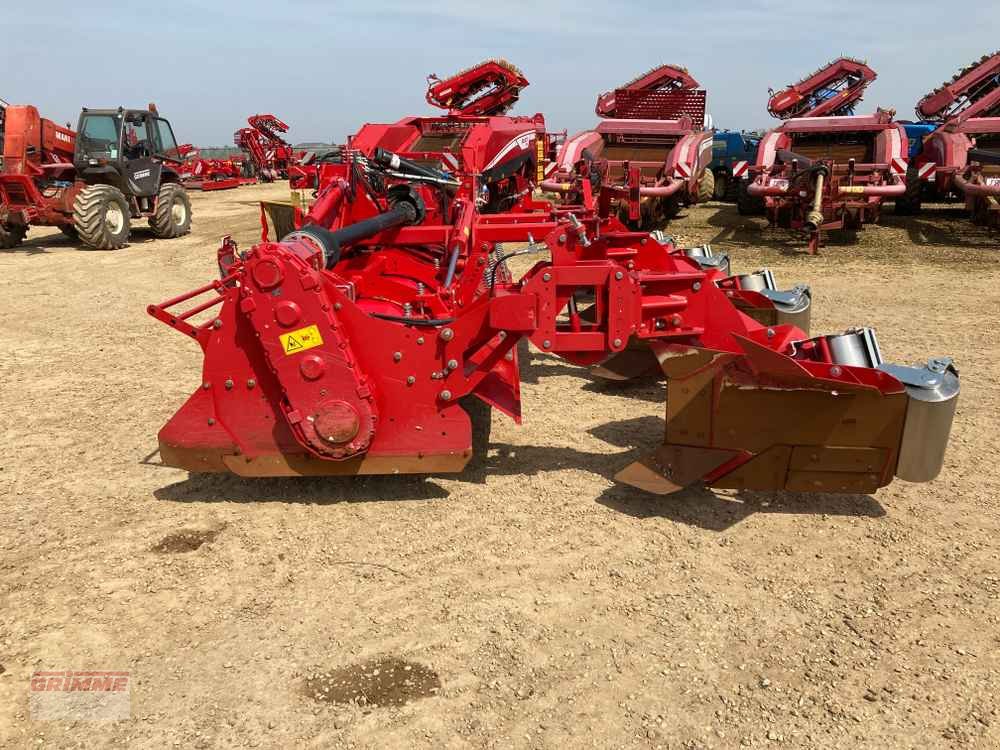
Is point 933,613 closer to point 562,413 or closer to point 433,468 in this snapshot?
point 433,468

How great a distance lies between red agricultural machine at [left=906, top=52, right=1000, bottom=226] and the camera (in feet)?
33.4

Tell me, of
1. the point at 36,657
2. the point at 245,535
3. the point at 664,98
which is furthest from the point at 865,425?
the point at 664,98

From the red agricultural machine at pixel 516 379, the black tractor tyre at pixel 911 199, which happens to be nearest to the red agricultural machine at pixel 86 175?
the red agricultural machine at pixel 516 379

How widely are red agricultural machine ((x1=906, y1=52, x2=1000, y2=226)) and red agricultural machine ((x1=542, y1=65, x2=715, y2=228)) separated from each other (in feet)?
11.0

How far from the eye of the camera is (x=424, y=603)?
9.00 ft

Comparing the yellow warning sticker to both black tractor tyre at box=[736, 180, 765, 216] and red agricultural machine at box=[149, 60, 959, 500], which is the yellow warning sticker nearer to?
red agricultural machine at box=[149, 60, 959, 500]

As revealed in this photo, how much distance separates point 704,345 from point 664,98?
10.6 meters

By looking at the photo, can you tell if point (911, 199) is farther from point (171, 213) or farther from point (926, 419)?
point (171, 213)

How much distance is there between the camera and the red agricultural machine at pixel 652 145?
34.8 feet

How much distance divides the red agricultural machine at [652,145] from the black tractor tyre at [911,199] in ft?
10.2

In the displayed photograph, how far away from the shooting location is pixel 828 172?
9531mm

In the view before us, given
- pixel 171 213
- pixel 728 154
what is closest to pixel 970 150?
pixel 728 154

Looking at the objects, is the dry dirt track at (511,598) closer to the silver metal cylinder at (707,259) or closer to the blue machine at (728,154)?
the silver metal cylinder at (707,259)

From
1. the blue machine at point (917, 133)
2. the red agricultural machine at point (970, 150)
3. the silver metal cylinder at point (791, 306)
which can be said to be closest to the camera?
the silver metal cylinder at point (791, 306)
